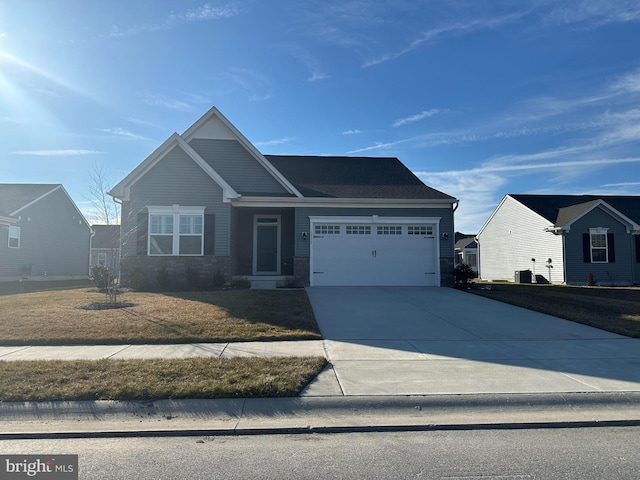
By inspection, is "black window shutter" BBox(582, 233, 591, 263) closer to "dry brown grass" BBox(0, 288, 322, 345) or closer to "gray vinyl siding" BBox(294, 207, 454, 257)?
"gray vinyl siding" BBox(294, 207, 454, 257)

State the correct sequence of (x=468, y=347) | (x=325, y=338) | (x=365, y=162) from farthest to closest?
1. (x=365, y=162)
2. (x=325, y=338)
3. (x=468, y=347)

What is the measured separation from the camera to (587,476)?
11.2 ft

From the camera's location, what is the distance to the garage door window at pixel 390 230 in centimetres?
1684

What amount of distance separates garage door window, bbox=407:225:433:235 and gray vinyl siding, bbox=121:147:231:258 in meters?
7.26

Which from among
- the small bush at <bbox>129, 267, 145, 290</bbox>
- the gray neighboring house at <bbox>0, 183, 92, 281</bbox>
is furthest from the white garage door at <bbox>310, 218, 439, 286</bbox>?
the gray neighboring house at <bbox>0, 183, 92, 281</bbox>

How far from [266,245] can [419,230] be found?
260 inches

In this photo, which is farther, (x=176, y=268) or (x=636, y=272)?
(x=636, y=272)

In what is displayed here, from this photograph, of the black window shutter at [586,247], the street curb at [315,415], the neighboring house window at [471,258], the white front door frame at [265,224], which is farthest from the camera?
the neighboring house window at [471,258]

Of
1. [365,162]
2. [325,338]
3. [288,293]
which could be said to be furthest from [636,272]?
[325,338]

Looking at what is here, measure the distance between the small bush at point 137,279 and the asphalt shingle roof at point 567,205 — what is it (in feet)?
71.4

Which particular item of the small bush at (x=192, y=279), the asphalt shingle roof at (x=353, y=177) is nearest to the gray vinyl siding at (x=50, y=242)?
the small bush at (x=192, y=279)

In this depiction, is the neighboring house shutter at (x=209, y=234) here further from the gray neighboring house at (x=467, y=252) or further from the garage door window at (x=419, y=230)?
the gray neighboring house at (x=467, y=252)

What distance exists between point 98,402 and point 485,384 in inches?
191

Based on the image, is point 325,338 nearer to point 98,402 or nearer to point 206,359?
point 206,359
